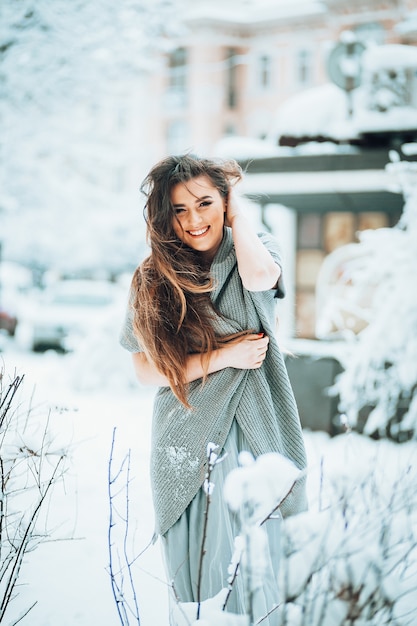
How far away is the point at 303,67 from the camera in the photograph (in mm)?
22953

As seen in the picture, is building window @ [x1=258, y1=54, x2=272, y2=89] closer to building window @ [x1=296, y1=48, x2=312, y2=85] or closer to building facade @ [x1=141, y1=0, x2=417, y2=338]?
building facade @ [x1=141, y1=0, x2=417, y2=338]

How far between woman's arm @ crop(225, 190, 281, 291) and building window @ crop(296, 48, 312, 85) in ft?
76.1

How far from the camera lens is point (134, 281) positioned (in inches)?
78.1

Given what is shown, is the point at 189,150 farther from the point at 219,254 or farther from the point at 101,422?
the point at 101,422

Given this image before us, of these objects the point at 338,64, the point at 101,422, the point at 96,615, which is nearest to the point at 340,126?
the point at 338,64

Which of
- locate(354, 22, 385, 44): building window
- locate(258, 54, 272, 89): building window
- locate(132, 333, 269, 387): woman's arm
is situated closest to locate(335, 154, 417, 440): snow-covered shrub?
locate(132, 333, 269, 387): woman's arm

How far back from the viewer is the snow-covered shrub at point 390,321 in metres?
4.65

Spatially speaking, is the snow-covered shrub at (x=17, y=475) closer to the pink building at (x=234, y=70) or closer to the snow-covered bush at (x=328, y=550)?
the snow-covered bush at (x=328, y=550)

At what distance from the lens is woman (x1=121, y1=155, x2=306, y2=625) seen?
1.84 meters

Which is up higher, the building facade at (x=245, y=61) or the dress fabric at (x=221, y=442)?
the building facade at (x=245, y=61)

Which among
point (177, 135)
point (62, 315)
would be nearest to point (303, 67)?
point (177, 135)

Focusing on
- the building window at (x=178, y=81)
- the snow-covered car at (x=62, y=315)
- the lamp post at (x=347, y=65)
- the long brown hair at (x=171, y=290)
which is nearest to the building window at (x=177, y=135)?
the building window at (x=178, y=81)

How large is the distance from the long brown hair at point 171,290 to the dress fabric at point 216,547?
0.80 feet

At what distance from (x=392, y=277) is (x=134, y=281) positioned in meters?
3.44
